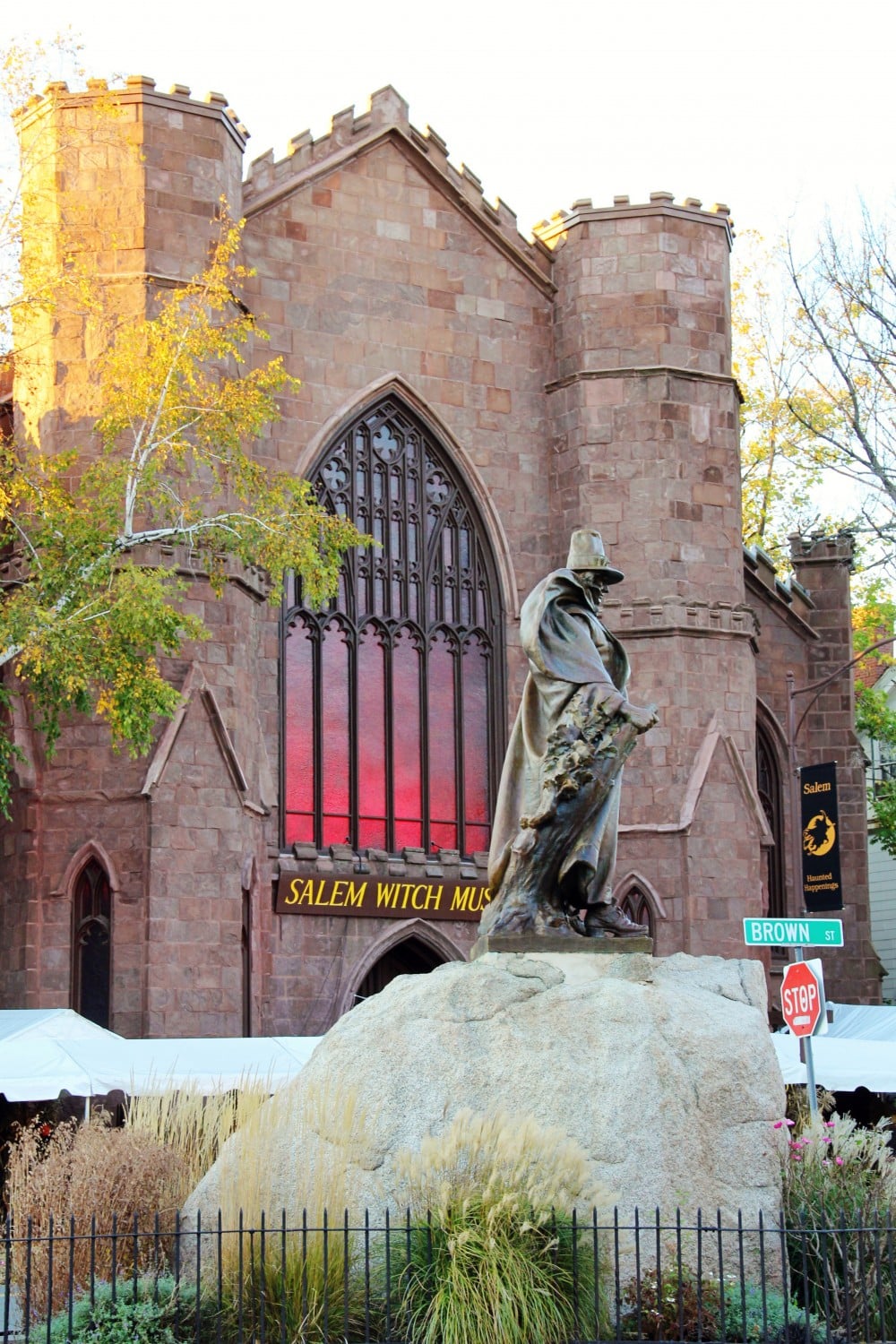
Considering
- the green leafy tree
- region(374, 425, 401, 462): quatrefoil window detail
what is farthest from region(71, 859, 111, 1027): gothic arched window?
region(374, 425, 401, 462): quatrefoil window detail

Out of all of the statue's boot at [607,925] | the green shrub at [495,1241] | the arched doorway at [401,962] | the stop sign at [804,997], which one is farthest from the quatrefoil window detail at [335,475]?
the green shrub at [495,1241]

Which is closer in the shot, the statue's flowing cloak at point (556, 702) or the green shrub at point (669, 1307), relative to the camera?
the green shrub at point (669, 1307)

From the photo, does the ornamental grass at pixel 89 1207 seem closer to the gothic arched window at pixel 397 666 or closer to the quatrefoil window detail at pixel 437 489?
the gothic arched window at pixel 397 666

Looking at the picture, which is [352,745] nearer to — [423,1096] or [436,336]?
[436,336]

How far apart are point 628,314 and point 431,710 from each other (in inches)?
251

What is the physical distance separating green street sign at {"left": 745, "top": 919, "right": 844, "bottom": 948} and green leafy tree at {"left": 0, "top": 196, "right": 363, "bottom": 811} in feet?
22.5

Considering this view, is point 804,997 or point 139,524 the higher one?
point 139,524

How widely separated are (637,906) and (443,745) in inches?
137

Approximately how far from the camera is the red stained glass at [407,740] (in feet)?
91.1

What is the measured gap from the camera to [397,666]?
27969mm

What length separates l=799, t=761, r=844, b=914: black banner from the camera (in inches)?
1152

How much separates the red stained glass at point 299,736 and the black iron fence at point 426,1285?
16.2 m

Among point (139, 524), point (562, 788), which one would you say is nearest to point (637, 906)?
point (139, 524)

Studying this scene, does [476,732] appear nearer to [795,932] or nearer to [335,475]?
[335,475]
